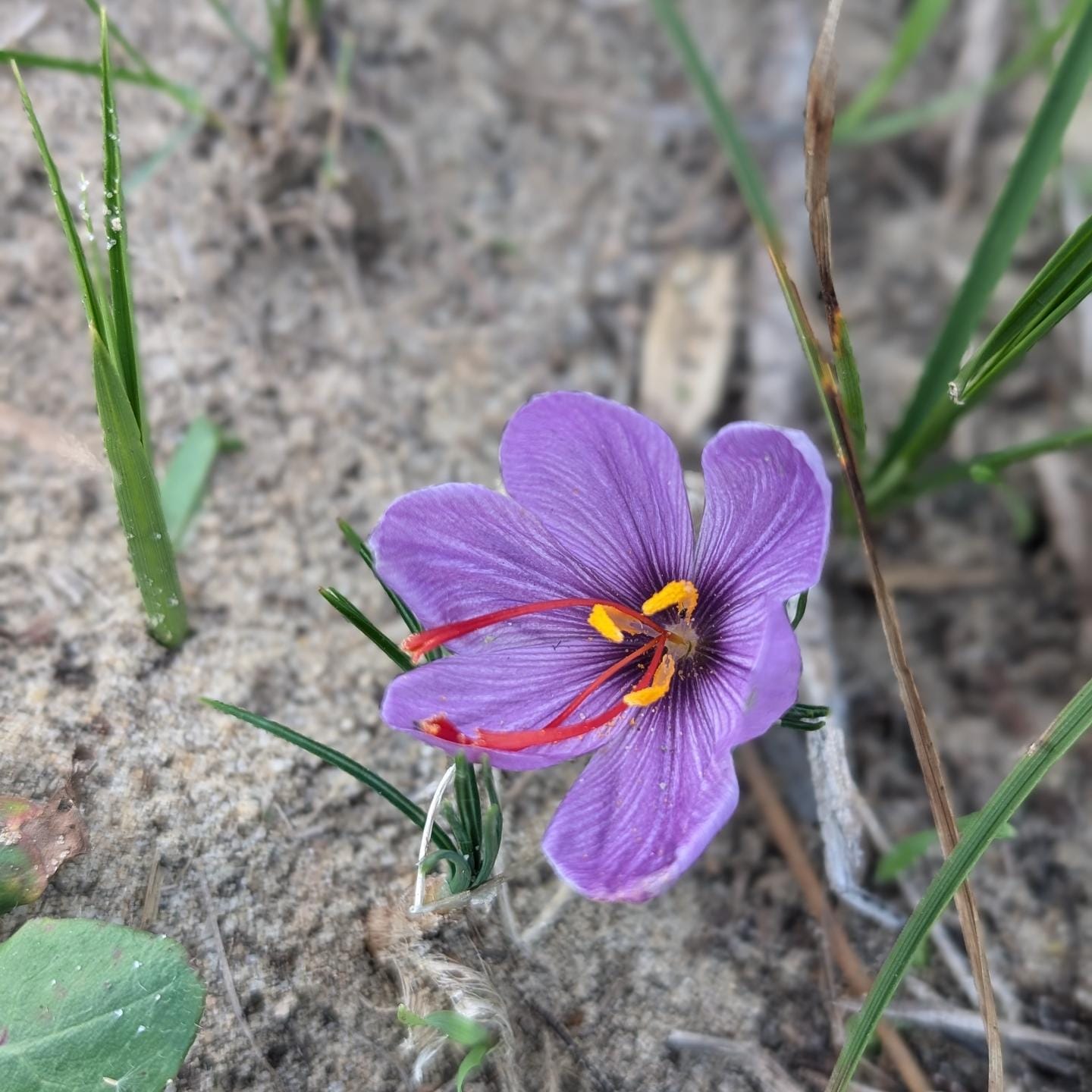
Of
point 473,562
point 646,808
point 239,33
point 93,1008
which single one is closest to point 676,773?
point 646,808

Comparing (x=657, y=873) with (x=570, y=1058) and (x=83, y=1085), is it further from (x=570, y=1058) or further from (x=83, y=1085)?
(x=83, y=1085)

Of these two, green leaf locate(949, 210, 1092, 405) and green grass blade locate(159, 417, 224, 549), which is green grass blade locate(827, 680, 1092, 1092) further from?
green grass blade locate(159, 417, 224, 549)

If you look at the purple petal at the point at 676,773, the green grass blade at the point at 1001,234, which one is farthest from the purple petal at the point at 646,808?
the green grass blade at the point at 1001,234

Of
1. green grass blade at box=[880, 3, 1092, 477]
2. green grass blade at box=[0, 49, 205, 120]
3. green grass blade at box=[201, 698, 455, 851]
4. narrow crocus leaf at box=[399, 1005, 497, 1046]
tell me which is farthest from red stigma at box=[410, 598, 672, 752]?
green grass blade at box=[0, 49, 205, 120]

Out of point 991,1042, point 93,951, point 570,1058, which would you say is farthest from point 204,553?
point 991,1042

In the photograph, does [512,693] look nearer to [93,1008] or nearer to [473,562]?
[473,562]

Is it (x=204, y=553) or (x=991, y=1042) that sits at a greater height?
(x=204, y=553)
